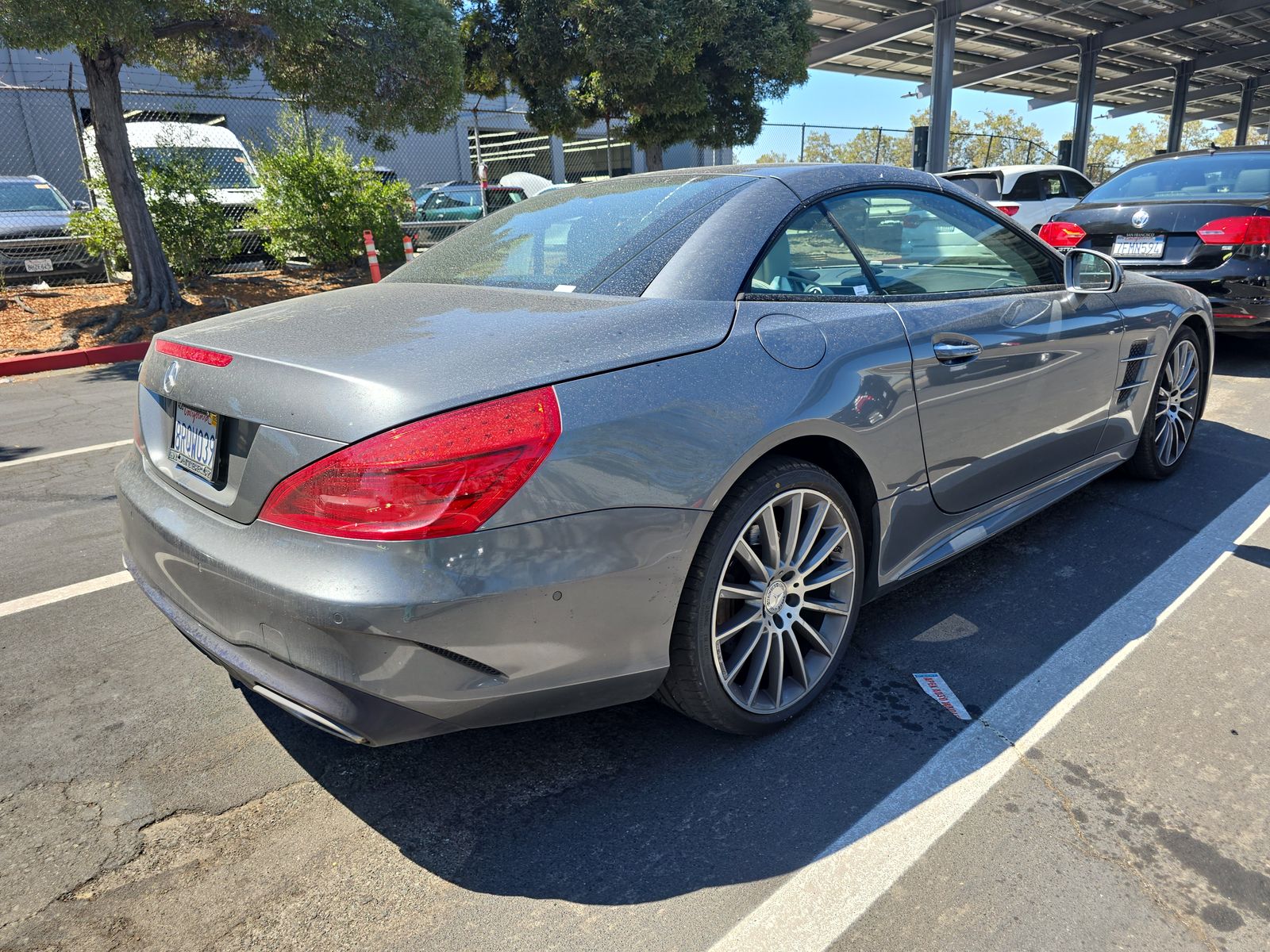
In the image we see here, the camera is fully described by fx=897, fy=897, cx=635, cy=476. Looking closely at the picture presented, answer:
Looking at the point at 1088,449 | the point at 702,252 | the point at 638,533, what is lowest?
the point at 1088,449

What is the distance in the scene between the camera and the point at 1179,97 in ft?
97.9

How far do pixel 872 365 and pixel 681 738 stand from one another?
114 cm

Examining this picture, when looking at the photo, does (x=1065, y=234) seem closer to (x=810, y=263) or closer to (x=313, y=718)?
(x=810, y=263)

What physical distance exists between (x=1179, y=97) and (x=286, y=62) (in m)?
30.6

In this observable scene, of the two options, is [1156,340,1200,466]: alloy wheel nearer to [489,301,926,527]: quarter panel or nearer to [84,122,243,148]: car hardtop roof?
[489,301,926,527]: quarter panel

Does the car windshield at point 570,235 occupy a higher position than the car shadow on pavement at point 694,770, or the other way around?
the car windshield at point 570,235

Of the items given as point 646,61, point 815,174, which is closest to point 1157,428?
point 815,174

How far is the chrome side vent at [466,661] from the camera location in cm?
177

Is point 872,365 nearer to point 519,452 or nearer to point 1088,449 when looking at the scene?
point 519,452

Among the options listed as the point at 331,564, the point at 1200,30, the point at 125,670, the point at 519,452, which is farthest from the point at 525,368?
the point at 1200,30

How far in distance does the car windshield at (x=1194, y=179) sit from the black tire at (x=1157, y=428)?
260cm

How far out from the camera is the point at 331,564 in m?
1.77

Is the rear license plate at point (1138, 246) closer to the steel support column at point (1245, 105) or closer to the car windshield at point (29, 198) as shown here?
the car windshield at point (29, 198)

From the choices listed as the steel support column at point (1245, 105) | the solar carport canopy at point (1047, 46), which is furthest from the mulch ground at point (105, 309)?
the steel support column at point (1245, 105)
